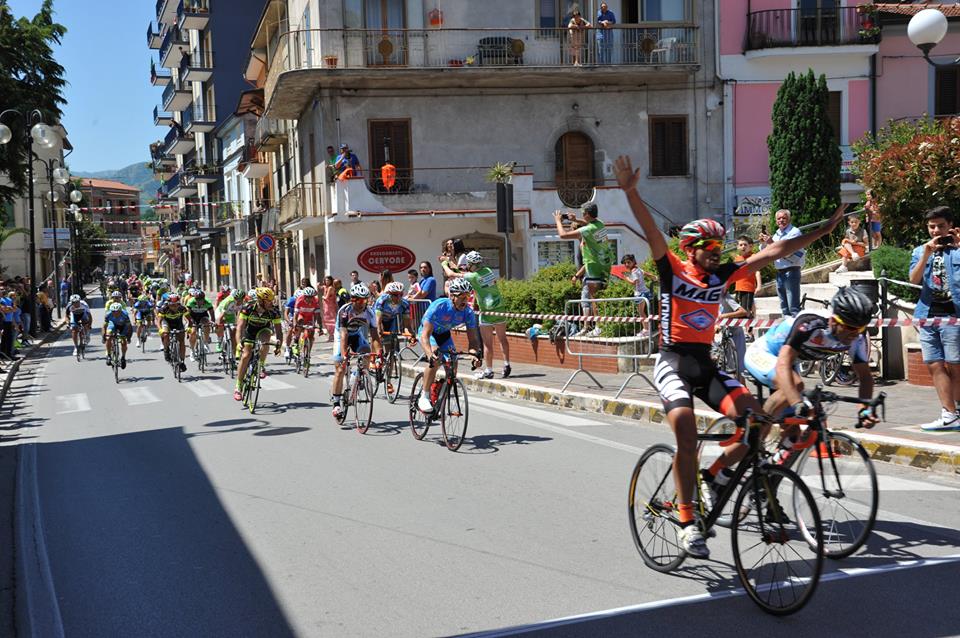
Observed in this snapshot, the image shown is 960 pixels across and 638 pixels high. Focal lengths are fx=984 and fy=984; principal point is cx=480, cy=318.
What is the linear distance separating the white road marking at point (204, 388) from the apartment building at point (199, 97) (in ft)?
109

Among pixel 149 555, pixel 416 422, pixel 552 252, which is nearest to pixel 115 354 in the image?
pixel 416 422

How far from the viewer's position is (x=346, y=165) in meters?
28.1

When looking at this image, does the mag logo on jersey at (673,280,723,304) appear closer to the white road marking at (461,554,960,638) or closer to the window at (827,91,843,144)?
the white road marking at (461,554,960,638)

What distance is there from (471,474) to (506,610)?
11.8 ft

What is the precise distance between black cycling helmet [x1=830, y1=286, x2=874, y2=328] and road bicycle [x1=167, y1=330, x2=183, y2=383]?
15.7 m

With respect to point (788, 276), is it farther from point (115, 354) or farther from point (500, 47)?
point (500, 47)

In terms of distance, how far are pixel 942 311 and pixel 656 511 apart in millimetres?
4760

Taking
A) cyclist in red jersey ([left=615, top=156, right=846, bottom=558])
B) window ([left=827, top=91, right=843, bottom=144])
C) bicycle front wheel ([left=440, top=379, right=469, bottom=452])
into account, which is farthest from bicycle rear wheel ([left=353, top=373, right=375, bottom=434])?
window ([left=827, top=91, right=843, bottom=144])

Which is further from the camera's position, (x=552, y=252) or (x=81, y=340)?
(x=552, y=252)

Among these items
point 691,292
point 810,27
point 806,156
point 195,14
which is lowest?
point 691,292

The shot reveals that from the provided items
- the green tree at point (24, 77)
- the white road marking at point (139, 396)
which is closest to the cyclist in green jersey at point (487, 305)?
the white road marking at point (139, 396)

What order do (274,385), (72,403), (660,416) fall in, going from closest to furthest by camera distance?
(660,416) → (72,403) → (274,385)

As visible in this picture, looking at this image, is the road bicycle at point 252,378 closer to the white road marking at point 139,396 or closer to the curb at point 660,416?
the white road marking at point 139,396

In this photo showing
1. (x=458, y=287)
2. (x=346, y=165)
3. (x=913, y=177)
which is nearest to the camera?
(x=458, y=287)
